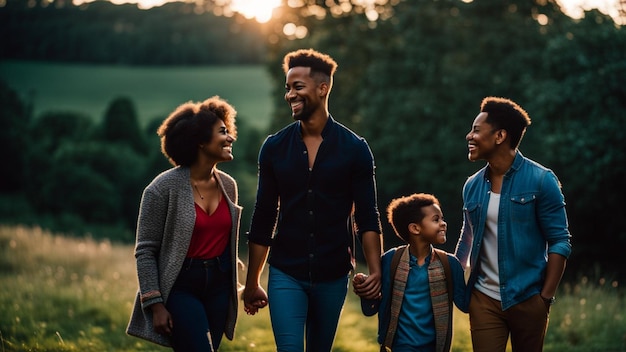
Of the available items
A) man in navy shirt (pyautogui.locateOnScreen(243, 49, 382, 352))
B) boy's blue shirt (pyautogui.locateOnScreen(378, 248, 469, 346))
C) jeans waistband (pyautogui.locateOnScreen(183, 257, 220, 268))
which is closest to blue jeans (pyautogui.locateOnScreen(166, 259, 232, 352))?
jeans waistband (pyautogui.locateOnScreen(183, 257, 220, 268))

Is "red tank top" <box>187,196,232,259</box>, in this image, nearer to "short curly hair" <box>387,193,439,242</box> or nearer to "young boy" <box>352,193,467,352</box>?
"young boy" <box>352,193,467,352</box>

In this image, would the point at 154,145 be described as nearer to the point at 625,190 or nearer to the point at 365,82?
the point at 365,82

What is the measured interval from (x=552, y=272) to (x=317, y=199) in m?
1.61

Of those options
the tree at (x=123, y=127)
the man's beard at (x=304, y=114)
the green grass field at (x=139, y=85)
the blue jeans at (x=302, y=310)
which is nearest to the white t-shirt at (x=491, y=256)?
the blue jeans at (x=302, y=310)

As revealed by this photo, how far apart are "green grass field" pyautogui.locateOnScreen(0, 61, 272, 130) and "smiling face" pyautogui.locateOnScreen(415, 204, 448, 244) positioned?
5645 centimetres

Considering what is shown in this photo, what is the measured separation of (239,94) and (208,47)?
1341 centimetres

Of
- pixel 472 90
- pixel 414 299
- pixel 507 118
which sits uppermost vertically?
pixel 472 90

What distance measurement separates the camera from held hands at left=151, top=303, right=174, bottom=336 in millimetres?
4570

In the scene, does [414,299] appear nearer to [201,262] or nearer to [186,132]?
[201,262]

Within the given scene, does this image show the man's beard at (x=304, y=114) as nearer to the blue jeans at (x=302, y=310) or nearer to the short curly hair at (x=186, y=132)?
the short curly hair at (x=186, y=132)

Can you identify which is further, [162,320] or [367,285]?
[367,285]

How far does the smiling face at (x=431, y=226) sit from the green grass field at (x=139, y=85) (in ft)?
185

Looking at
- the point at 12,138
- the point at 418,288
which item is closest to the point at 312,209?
the point at 418,288

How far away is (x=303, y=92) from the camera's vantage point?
16.1 ft
